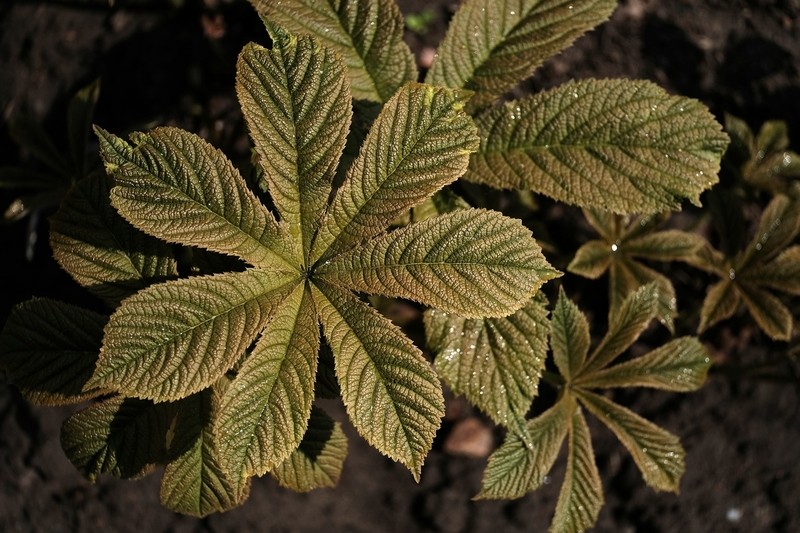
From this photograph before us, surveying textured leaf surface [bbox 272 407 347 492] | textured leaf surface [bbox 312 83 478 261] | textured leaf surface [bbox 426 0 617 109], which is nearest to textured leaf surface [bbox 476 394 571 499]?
textured leaf surface [bbox 272 407 347 492]

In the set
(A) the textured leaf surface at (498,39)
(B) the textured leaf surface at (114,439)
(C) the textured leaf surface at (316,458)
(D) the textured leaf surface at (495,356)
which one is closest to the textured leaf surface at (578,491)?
(D) the textured leaf surface at (495,356)

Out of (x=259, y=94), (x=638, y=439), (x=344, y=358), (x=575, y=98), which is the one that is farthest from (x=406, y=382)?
(x=638, y=439)

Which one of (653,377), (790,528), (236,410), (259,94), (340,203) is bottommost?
(790,528)

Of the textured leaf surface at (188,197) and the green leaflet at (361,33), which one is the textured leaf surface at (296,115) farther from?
the green leaflet at (361,33)

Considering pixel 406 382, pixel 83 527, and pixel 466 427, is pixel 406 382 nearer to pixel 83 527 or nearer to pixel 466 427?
pixel 466 427

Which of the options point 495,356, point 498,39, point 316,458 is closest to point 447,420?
point 316,458

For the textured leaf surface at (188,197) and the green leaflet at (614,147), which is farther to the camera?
the green leaflet at (614,147)

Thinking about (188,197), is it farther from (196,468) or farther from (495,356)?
(495,356)
